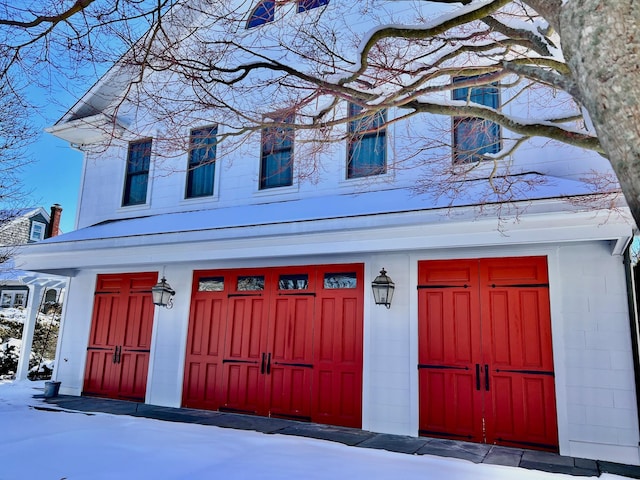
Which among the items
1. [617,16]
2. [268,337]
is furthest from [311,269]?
[617,16]

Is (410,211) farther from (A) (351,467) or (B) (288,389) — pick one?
(B) (288,389)

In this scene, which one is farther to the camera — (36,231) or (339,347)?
(36,231)

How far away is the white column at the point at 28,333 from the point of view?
10.5 m

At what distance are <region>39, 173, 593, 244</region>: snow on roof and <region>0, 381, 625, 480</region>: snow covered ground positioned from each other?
8.92 ft

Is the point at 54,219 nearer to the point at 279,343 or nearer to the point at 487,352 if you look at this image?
the point at 279,343

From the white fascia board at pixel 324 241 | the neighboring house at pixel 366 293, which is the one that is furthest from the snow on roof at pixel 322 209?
the white fascia board at pixel 324 241

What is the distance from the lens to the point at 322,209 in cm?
687

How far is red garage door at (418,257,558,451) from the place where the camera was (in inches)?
226

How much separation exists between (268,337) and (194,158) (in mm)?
3834

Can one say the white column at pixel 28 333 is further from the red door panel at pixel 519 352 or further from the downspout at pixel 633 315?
the downspout at pixel 633 315

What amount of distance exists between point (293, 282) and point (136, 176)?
4546 mm

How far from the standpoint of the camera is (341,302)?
23.3 ft

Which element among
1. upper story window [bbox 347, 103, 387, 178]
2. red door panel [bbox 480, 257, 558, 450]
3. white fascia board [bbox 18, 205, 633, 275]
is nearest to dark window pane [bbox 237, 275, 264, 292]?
white fascia board [bbox 18, 205, 633, 275]

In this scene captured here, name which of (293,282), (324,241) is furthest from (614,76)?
(293,282)
